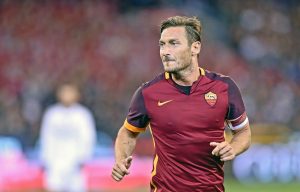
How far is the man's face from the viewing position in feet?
19.4

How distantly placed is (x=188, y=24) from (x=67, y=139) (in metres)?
7.13

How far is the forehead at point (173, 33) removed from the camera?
596 cm

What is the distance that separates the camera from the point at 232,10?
22.2 m

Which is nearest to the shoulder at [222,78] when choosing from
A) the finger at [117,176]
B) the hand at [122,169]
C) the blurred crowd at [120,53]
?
the hand at [122,169]

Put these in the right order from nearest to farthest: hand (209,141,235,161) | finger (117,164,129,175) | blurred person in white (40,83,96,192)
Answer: hand (209,141,235,161) < finger (117,164,129,175) < blurred person in white (40,83,96,192)

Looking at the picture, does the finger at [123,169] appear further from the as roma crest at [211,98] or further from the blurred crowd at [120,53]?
the blurred crowd at [120,53]

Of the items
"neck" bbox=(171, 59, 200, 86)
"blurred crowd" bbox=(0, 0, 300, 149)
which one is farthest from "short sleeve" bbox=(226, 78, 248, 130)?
"blurred crowd" bbox=(0, 0, 300, 149)

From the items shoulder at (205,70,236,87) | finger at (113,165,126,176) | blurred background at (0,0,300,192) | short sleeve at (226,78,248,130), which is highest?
shoulder at (205,70,236,87)

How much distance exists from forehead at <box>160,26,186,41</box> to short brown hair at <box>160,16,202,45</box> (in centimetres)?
3

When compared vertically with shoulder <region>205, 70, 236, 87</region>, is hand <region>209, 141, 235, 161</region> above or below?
below

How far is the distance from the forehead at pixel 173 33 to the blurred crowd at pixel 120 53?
11192 millimetres

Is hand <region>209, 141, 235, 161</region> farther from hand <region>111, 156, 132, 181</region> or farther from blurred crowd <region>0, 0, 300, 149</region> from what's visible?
blurred crowd <region>0, 0, 300, 149</region>

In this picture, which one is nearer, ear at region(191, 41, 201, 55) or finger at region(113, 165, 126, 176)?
finger at region(113, 165, 126, 176)

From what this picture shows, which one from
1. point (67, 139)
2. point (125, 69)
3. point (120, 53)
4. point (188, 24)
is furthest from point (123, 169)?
point (120, 53)
